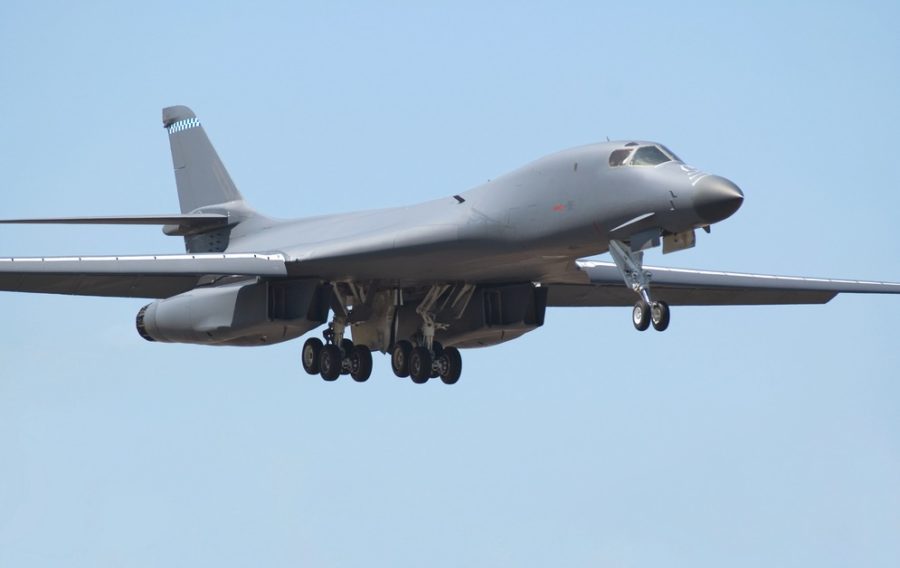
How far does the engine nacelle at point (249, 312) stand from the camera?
38031mm

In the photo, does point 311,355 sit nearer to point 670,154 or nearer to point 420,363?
point 420,363

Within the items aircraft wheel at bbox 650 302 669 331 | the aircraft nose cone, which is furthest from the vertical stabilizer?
the aircraft nose cone

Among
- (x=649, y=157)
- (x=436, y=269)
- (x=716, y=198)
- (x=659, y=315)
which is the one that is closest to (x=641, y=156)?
(x=649, y=157)

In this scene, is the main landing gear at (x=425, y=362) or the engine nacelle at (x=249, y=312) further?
the main landing gear at (x=425, y=362)

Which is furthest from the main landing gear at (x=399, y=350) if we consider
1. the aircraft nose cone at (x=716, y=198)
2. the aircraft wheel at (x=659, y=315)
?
the aircraft nose cone at (x=716, y=198)

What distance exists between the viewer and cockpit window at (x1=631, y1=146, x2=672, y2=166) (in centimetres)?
3266

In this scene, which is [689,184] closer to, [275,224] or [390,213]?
[390,213]

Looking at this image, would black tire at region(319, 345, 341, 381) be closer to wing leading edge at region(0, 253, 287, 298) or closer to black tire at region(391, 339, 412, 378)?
black tire at region(391, 339, 412, 378)

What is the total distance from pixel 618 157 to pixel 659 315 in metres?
3.11

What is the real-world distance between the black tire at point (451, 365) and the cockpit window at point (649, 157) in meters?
8.70

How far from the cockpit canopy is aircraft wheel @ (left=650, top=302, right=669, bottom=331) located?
2632 millimetres

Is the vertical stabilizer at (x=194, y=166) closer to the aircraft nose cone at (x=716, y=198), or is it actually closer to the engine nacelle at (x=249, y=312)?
the engine nacelle at (x=249, y=312)

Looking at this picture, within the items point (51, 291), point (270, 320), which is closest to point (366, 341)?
point (270, 320)

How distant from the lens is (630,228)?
32.5 m
